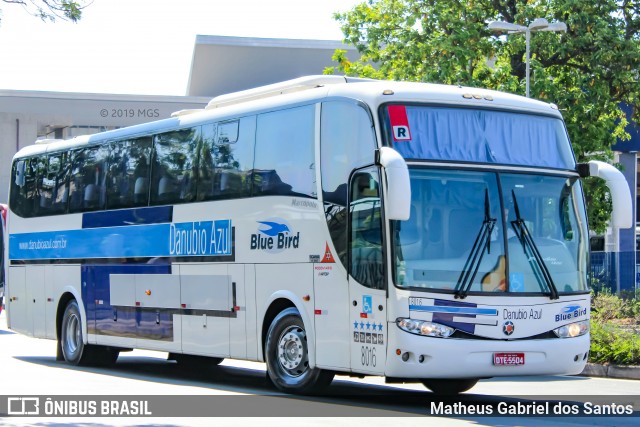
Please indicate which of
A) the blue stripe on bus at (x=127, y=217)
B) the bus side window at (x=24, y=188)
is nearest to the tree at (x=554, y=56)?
the bus side window at (x=24, y=188)

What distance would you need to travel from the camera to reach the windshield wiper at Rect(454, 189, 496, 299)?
506 inches

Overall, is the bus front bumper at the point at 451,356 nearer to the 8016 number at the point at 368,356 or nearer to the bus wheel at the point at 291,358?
the 8016 number at the point at 368,356

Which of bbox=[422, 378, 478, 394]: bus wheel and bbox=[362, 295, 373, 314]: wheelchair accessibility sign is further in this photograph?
bbox=[422, 378, 478, 394]: bus wheel

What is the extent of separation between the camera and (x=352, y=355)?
1353 cm

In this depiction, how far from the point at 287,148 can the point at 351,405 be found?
3518mm

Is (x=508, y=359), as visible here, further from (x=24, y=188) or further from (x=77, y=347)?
(x=24, y=188)

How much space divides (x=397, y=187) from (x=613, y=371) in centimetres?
763

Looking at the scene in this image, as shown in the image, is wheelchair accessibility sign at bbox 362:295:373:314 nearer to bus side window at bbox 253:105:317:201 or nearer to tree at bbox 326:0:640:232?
bus side window at bbox 253:105:317:201

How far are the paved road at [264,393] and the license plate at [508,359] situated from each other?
2.09ft

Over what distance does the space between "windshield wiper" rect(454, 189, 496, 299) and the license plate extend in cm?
78

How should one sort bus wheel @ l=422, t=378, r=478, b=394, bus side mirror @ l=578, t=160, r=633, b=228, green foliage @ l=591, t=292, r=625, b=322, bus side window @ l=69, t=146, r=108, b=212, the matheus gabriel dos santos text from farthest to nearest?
green foliage @ l=591, t=292, r=625, b=322
bus side window @ l=69, t=146, r=108, b=212
bus wheel @ l=422, t=378, r=478, b=394
bus side mirror @ l=578, t=160, r=633, b=228
the matheus gabriel dos santos text

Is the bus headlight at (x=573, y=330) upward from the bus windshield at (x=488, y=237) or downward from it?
downward

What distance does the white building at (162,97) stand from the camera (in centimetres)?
5975

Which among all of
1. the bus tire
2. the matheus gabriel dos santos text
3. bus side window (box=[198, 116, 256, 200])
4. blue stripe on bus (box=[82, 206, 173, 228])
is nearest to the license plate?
the matheus gabriel dos santos text
